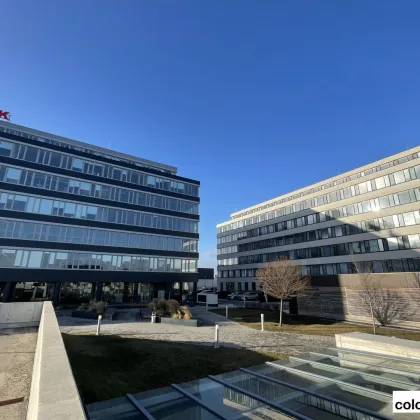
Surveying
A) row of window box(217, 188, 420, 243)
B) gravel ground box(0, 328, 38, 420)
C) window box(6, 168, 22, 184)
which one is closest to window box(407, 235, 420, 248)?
row of window box(217, 188, 420, 243)

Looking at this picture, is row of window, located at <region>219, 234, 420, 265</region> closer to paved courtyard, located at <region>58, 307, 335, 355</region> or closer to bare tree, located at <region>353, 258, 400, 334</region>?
bare tree, located at <region>353, 258, 400, 334</region>

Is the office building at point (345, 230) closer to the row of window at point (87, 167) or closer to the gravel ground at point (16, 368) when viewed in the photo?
the row of window at point (87, 167)

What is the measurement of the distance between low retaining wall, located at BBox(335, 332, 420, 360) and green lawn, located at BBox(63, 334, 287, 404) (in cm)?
325

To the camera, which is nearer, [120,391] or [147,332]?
[120,391]

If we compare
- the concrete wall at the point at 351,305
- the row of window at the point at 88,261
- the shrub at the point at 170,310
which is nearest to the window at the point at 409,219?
the concrete wall at the point at 351,305

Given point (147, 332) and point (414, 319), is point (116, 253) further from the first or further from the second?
point (414, 319)

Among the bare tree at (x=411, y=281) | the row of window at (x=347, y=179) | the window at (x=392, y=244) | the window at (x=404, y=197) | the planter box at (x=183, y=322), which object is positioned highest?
the row of window at (x=347, y=179)

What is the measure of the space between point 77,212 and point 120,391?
35318mm

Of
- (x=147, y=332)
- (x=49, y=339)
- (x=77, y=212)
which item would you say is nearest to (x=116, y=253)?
(x=77, y=212)

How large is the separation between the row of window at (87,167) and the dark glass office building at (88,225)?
13cm

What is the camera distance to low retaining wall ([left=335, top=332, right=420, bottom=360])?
32.1 ft

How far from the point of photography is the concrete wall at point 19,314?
14.9 meters

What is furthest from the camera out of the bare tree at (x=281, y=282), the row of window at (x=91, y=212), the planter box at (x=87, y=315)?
the row of window at (x=91, y=212)

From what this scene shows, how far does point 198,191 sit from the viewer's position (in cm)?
5178
